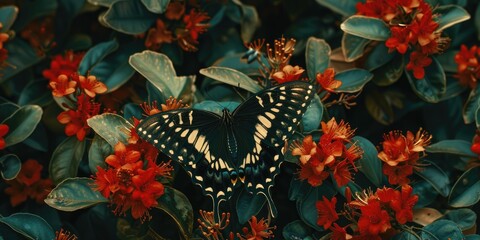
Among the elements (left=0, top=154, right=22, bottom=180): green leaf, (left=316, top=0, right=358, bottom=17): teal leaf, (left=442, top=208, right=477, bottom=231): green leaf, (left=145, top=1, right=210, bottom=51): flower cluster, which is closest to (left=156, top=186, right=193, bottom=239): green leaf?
(left=0, top=154, right=22, bottom=180): green leaf

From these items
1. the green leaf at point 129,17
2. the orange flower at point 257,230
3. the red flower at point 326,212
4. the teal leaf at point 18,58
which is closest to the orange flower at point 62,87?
the green leaf at point 129,17

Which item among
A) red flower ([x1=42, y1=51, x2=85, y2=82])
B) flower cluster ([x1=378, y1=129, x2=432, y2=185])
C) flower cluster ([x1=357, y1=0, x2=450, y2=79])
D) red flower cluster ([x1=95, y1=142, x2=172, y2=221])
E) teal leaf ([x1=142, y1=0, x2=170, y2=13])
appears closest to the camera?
red flower cluster ([x1=95, y1=142, x2=172, y2=221])

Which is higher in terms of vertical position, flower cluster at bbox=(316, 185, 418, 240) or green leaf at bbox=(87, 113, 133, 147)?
green leaf at bbox=(87, 113, 133, 147)

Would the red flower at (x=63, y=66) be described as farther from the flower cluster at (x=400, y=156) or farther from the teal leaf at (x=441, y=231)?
the teal leaf at (x=441, y=231)

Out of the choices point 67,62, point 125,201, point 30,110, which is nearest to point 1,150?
point 30,110

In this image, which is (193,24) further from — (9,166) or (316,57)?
(9,166)

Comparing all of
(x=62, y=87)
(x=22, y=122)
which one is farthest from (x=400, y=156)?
(x=22, y=122)

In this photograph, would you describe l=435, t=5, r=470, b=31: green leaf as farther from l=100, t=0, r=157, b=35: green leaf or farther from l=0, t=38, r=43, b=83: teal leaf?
l=0, t=38, r=43, b=83: teal leaf

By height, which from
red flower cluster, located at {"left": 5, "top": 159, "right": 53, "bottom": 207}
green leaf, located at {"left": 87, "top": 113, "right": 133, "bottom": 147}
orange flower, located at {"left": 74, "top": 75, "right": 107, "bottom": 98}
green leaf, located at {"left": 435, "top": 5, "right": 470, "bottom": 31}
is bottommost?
red flower cluster, located at {"left": 5, "top": 159, "right": 53, "bottom": 207}
